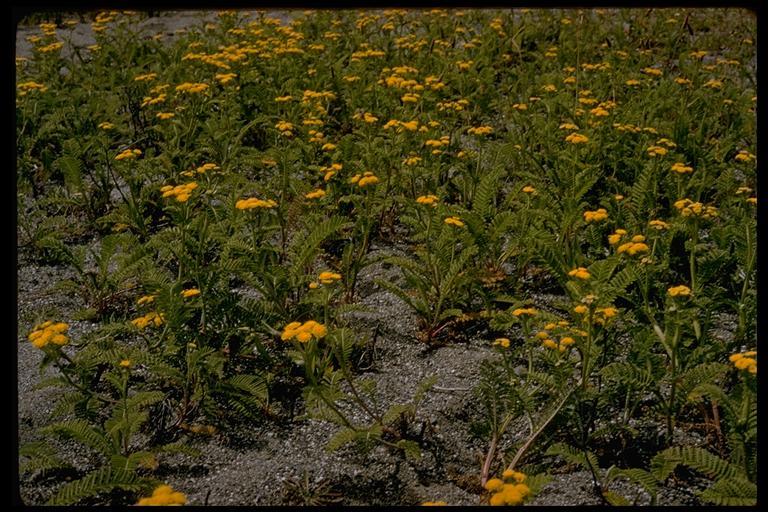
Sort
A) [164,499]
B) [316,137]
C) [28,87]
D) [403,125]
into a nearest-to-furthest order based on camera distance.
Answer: [164,499] < [403,125] < [316,137] < [28,87]

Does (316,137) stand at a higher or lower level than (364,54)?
lower

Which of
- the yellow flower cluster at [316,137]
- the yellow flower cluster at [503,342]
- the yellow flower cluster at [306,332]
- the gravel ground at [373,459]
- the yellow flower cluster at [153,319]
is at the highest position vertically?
the yellow flower cluster at [316,137]

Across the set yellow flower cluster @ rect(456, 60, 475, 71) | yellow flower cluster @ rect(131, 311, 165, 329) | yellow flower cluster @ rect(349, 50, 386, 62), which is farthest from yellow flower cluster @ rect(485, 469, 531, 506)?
yellow flower cluster @ rect(349, 50, 386, 62)

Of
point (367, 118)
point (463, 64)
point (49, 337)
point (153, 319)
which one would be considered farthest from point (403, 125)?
point (49, 337)

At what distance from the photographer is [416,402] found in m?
2.60

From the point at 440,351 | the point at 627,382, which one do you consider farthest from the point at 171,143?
the point at 627,382

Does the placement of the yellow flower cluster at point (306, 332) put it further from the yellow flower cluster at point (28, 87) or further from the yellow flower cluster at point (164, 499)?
the yellow flower cluster at point (28, 87)

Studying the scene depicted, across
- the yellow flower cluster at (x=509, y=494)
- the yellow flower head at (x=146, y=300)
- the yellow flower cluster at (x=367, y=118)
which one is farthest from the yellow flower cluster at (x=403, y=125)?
the yellow flower cluster at (x=509, y=494)

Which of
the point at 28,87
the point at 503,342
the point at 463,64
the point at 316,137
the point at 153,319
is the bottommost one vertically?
the point at 153,319

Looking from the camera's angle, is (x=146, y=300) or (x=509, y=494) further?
(x=146, y=300)

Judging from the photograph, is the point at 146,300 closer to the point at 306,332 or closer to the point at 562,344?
the point at 306,332

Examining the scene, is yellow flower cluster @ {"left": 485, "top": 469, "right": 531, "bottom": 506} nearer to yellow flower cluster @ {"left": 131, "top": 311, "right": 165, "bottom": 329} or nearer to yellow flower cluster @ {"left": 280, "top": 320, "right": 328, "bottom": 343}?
yellow flower cluster @ {"left": 280, "top": 320, "right": 328, "bottom": 343}
